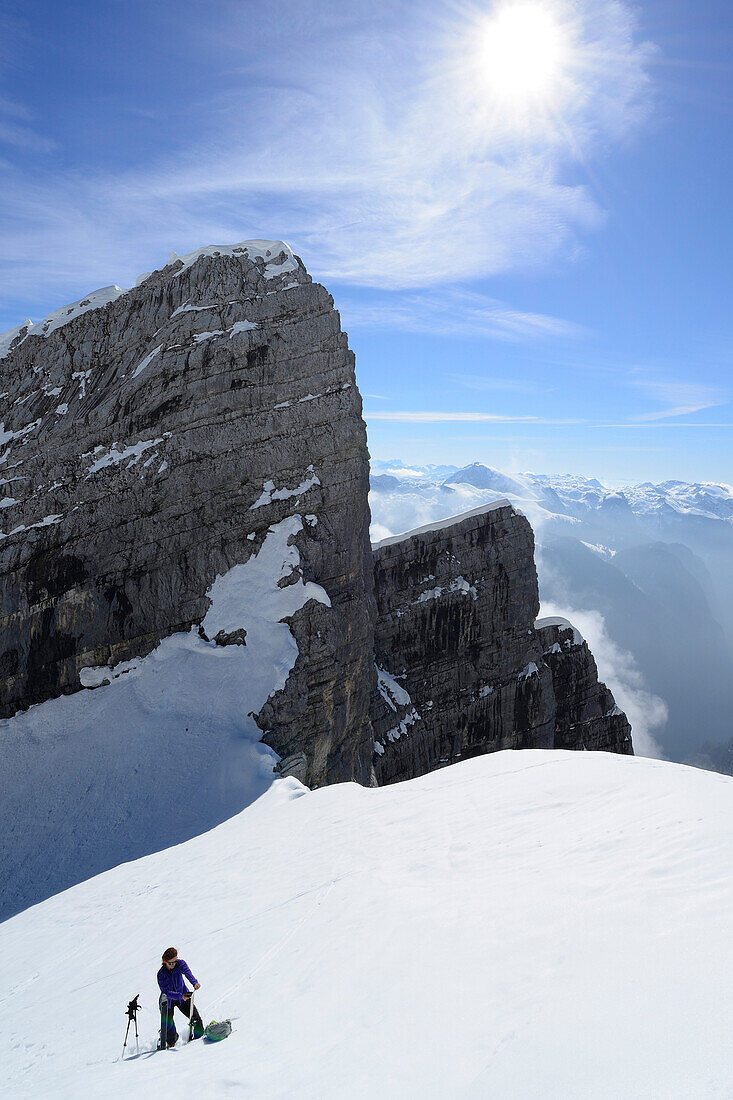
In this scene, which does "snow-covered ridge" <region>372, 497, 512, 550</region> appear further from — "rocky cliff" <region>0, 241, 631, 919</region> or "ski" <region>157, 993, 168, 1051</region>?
"ski" <region>157, 993, 168, 1051</region>

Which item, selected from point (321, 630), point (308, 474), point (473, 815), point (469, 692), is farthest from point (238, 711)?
point (469, 692)

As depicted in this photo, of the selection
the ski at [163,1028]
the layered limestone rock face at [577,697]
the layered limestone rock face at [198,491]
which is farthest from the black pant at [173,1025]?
the layered limestone rock face at [577,697]

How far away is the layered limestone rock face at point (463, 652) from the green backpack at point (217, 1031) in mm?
39810

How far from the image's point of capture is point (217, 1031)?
8.98 metres

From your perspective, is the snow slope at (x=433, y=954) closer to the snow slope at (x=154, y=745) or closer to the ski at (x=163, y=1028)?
the ski at (x=163, y=1028)

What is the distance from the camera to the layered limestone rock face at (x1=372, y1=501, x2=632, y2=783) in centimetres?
5012

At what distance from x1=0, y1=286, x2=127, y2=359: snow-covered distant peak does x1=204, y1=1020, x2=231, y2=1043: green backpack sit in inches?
1539

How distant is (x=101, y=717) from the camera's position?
29344mm

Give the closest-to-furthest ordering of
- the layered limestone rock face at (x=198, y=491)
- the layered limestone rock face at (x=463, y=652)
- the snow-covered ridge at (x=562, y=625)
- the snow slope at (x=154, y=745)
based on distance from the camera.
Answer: the snow slope at (x=154, y=745) → the layered limestone rock face at (x=198, y=491) → the layered limestone rock face at (x=463, y=652) → the snow-covered ridge at (x=562, y=625)

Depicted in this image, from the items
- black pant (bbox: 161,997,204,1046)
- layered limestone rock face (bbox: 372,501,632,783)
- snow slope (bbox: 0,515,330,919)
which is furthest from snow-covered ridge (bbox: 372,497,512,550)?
black pant (bbox: 161,997,204,1046)

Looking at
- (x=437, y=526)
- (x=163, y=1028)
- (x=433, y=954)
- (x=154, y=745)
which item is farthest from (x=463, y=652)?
(x=163, y=1028)

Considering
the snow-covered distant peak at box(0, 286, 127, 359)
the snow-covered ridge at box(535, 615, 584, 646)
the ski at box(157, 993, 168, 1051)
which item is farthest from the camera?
the snow-covered ridge at box(535, 615, 584, 646)

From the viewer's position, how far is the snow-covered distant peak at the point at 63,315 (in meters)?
38.0

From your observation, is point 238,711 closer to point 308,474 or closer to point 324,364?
point 308,474
